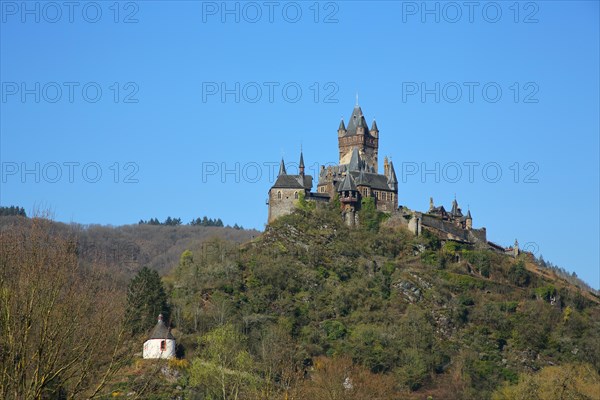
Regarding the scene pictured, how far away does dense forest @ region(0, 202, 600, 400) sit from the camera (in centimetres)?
7431

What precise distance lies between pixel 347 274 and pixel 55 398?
66.4m

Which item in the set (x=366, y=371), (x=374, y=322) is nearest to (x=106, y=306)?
(x=366, y=371)

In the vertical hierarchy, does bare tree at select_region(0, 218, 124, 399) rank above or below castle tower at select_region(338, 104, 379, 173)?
below

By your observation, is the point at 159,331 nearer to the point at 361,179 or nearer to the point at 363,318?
the point at 363,318

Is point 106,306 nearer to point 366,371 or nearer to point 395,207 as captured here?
point 366,371

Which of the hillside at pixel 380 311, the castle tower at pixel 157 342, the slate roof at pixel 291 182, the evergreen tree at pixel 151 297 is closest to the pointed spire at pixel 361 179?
the hillside at pixel 380 311

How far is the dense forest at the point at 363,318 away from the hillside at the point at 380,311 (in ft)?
0.51

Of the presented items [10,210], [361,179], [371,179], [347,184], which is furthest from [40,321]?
[10,210]

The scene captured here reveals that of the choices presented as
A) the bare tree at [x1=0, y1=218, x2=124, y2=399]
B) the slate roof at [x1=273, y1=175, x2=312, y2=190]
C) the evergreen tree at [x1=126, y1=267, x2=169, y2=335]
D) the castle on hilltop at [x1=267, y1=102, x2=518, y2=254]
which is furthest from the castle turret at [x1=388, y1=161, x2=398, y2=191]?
the bare tree at [x1=0, y1=218, x2=124, y2=399]

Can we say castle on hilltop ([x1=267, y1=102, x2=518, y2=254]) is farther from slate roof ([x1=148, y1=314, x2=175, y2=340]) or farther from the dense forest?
slate roof ([x1=148, y1=314, x2=175, y2=340])

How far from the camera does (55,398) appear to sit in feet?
124

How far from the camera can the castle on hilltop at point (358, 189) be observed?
110 meters

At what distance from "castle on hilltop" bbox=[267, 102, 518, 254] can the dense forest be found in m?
1.44

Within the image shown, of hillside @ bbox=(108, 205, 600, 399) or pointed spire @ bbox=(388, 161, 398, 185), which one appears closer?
hillside @ bbox=(108, 205, 600, 399)
